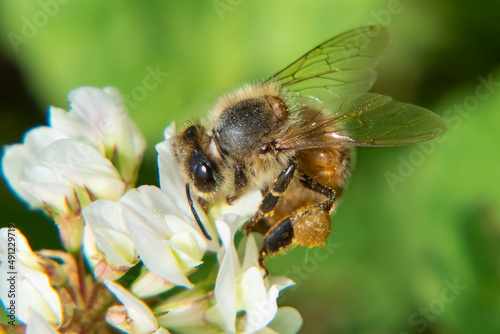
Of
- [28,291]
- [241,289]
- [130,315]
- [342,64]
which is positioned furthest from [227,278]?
[342,64]

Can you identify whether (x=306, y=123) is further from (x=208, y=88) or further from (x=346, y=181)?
(x=208, y=88)

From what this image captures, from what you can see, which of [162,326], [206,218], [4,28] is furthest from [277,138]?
[4,28]

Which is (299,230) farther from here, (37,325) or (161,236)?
(37,325)

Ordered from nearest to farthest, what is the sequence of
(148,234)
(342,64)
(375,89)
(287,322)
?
(148,234) → (287,322) → (342,64) → (375,89)

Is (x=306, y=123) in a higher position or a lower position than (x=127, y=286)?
higher

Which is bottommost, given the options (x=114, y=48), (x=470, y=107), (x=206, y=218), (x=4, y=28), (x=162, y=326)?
(x=470, y=107)

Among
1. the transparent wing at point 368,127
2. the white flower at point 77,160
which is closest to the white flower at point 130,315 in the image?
the white flower at point 77,160

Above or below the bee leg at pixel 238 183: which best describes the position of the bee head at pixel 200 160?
above

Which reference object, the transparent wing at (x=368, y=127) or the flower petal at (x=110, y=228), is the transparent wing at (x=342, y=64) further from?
the flower petal at (x=110, y=228)
